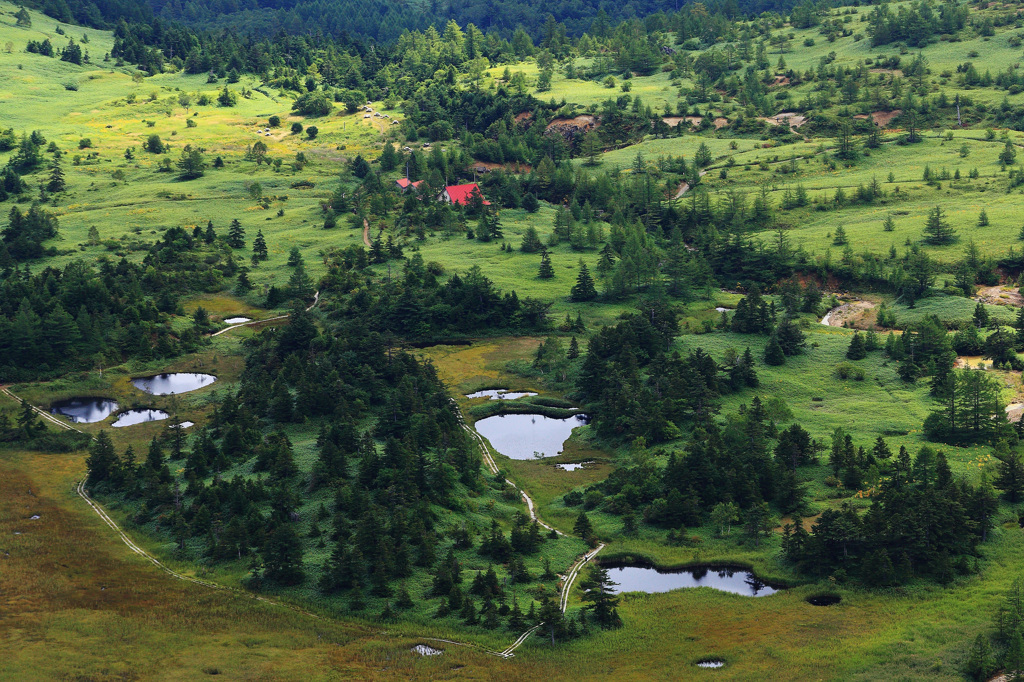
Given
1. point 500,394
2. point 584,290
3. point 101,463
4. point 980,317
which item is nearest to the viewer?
point 101,463

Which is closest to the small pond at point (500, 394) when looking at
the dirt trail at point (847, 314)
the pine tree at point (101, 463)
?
the pine tree at point (101, 463)

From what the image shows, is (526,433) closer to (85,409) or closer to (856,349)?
(856,349)

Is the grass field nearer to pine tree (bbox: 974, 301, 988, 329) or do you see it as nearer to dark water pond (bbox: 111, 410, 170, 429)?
dark water pond (bbox: 111, 410, 170, 429)

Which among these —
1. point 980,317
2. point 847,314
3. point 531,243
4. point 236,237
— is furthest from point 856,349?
point 236,237

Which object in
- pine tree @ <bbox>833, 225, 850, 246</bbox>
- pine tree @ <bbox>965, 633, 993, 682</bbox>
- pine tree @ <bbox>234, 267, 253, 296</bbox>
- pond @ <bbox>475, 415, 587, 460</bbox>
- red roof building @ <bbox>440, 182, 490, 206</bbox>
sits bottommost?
pond @ <bbox>475, 415, 587, 460</bbox>

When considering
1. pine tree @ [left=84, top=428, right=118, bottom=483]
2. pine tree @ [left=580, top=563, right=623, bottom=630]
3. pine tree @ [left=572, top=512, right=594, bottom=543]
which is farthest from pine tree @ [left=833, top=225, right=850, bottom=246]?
pine tree @ [left=84, top=428, right=118, bottom=483]

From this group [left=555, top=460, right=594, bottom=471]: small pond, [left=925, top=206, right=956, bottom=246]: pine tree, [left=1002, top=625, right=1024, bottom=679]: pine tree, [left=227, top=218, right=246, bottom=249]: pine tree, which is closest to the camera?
[left=1002, top=625, right=1024, bottom=679]: pine tree

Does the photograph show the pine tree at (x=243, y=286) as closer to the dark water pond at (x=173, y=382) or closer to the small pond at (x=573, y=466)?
the dark water pond at (x=173, y=382)
